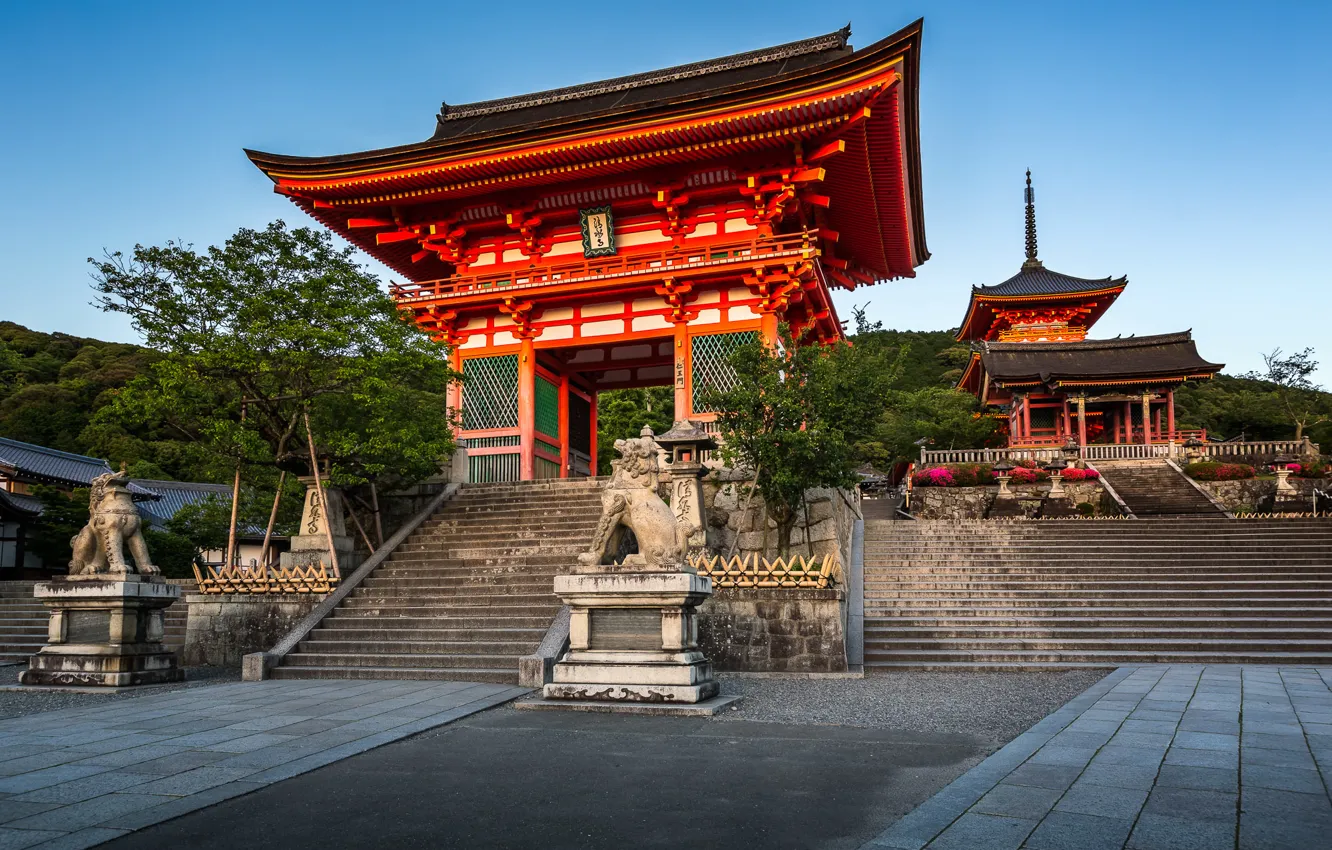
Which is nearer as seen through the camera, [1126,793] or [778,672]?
[1126,793]

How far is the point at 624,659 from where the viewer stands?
864cm

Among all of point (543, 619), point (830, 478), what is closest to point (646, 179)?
point (830, 478)

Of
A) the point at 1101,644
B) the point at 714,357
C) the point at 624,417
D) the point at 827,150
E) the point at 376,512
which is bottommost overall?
the point at 1101,644

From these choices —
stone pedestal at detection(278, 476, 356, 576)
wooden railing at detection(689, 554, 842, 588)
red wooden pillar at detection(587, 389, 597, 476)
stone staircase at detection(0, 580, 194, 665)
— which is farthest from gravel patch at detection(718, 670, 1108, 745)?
red wooden pillar at detection(587, 389, 597, 476)

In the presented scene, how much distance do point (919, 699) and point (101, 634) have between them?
984 cm

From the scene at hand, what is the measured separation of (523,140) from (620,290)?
140 inches

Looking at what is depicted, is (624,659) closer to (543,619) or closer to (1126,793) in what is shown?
(543,619)

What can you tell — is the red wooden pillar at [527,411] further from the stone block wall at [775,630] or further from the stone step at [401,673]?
the stone block wall at [775,630]

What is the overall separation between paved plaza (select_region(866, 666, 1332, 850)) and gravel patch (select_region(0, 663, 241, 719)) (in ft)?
28.7

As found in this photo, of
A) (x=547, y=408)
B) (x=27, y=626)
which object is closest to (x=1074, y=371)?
(x=547, y=408)

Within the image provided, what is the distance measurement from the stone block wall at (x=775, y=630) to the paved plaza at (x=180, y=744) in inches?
123

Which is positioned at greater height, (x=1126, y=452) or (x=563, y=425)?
(x=1126, y=452)

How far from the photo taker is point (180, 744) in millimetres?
6613

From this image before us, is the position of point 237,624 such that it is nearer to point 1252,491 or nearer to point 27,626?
point 27,626
